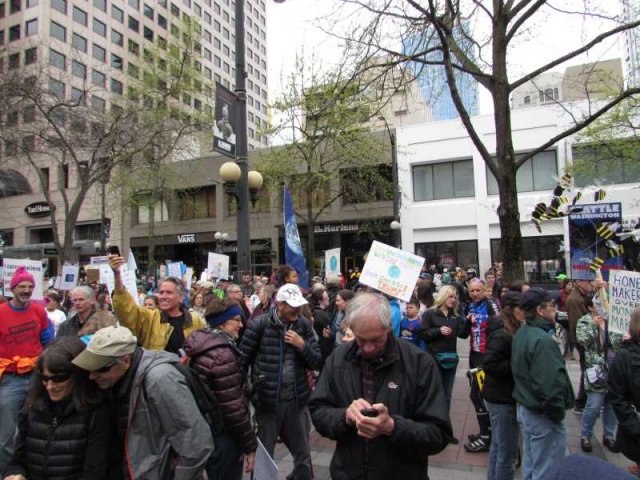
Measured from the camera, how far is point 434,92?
8.75 m

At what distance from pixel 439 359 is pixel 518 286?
1.71 metres

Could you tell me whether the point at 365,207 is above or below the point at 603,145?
below

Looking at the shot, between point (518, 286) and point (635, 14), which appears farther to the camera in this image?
point (635, 14)

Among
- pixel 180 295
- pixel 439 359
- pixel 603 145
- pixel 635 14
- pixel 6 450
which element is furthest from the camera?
pixel 603 145

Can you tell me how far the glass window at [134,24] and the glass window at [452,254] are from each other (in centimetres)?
4686

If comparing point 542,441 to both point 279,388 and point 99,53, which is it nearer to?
point 279,388

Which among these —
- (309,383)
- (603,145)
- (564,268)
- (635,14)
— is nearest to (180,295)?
(309,383)

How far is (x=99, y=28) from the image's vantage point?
48500 millimetres

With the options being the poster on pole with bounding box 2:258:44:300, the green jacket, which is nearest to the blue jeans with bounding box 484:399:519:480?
the green jacket

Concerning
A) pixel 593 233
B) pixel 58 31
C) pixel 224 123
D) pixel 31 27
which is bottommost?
pixel 593 233

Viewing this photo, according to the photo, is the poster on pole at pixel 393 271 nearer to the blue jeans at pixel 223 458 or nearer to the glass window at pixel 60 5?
the blue jeans at pixel 223 458

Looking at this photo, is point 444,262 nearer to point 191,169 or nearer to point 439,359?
point 191,169

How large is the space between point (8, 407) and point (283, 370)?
2792mm

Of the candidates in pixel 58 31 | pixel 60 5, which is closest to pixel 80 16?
pixel 60 5
